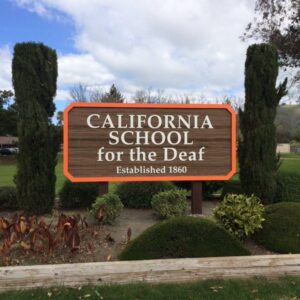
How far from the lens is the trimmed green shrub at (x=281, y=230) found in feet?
18.0

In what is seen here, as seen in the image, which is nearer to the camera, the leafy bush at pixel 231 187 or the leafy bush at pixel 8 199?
the leafy bush at pixel 8 199

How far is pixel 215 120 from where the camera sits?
7.78 metres

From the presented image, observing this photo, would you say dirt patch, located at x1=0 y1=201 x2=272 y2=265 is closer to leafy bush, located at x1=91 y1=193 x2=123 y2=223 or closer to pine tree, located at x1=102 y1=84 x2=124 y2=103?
leafy bush, located at x1=91 y1=193 x2=123 y2=223

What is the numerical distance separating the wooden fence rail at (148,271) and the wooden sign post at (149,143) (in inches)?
113

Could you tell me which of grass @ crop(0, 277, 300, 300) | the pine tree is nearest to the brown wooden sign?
grass @ crop(0, 277, 300, 300)

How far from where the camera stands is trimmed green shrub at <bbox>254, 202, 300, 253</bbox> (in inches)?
216

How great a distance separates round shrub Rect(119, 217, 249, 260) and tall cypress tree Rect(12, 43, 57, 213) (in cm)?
279

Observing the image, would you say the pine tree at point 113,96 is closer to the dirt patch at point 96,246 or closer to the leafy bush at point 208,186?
the leafy bush at point 208,186

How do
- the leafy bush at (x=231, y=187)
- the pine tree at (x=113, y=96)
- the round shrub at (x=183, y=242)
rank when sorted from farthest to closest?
the pine tree at (x=113, y=96)
the leafy bush at (x=231, y=187)
the round shrub at (x=183, y=242)

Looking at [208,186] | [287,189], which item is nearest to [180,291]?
[287,189]

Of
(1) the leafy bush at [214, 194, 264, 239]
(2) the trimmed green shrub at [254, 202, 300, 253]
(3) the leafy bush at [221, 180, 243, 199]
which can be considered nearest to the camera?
(2) the trimmed green shrub at [254, 202, 300, 253]

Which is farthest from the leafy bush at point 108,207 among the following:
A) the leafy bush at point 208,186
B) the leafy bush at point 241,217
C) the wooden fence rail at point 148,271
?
the leafy bush at point 208,186

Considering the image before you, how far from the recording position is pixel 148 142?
755cm

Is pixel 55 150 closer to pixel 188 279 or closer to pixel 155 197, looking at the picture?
pixel 155 197
